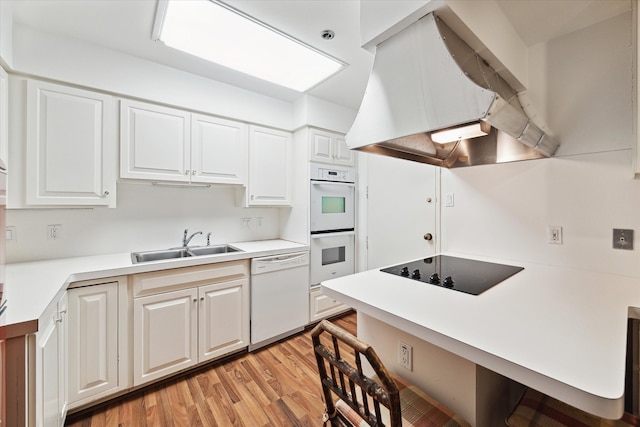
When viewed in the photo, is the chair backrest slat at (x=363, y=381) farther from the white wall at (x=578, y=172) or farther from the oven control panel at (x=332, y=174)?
the oven control panel at (x=332, y=174)

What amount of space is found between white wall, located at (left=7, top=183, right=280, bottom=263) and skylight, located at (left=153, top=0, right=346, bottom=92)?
3.88ft

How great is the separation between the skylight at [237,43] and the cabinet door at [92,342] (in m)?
1.65

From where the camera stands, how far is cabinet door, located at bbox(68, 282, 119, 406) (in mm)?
1492

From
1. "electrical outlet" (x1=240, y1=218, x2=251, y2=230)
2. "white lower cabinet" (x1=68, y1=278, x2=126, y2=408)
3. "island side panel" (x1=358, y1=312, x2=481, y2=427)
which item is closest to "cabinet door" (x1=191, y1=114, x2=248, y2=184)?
"electrical outlet" (x1=240, y1=218, x2=251, y2=230)

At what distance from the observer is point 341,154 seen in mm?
2928

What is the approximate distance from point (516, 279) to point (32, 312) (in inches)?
84.9

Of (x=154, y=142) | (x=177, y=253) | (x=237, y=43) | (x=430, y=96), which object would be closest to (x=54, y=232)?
(x=177, y=253)

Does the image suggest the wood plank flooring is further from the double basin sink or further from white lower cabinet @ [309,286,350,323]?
the double basin sink

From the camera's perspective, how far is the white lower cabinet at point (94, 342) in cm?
149

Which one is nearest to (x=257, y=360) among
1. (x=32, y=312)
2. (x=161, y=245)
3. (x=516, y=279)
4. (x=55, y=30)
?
(x=161, y=245)

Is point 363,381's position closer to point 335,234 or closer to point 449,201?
point 449,201

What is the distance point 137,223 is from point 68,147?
717 mm

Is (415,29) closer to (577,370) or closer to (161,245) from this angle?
(577,370)

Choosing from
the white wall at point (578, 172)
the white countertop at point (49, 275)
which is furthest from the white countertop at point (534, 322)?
the white countertop at point (49, 275)
